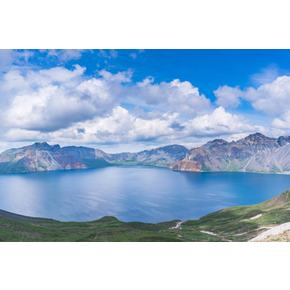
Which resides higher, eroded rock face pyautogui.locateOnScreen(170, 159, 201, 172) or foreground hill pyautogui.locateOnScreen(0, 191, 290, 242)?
eroded rock face pyautogui.locateOnScreen(170, 159, 201, 172)

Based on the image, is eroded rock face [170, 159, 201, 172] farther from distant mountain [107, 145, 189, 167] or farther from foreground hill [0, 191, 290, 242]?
foreground hill [0, 191, 290, 242]

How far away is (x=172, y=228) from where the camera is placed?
36375 millimetres

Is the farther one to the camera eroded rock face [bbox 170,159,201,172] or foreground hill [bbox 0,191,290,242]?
eroded rock face [bbox 170,159,201,172]

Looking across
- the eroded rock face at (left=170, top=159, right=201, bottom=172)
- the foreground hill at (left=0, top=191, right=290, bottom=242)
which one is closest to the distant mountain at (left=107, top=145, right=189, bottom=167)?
the eroded rock face at (left=170, top=159, right=201, bottom=172)

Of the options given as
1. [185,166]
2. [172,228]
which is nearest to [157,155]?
[172,228]

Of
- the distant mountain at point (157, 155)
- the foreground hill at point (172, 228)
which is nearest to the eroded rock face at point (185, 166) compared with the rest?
the distant mountain at point (157, 155)

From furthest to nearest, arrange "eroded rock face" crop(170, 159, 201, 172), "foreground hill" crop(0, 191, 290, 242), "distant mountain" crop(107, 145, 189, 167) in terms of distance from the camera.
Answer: "eroded rock face" crop(170, 159, 201, 172) → "distant mountain" crop(107, 145, 189, 167) → "foreground hill" crop(0, 191, 290, 242)

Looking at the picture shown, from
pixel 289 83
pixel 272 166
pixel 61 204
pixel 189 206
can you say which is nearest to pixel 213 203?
pixel 189 206

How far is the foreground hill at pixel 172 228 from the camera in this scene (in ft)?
62.8

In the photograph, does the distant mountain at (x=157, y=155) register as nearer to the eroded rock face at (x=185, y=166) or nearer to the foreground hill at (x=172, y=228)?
the eroded rock face at (x=185, y=166)

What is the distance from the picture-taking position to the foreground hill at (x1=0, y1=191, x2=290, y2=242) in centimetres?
1916

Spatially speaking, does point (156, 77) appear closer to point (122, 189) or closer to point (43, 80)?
point (43, 80)

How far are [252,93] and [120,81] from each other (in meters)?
8.81

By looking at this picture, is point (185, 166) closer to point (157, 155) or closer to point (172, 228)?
point (157, 155)
